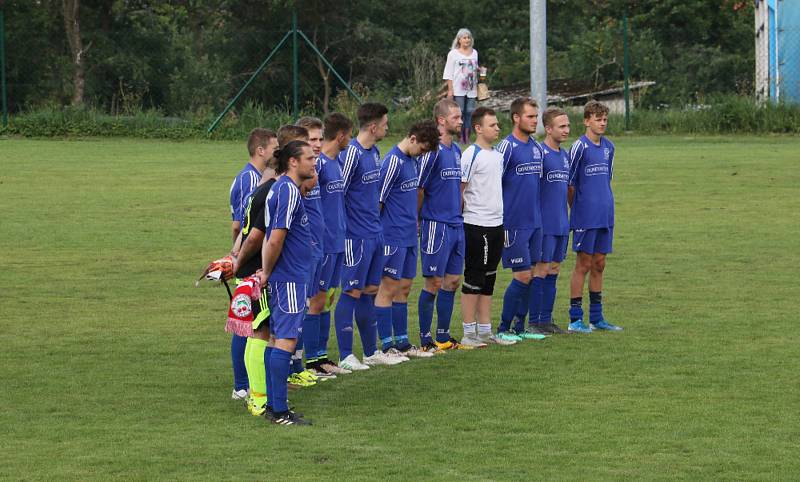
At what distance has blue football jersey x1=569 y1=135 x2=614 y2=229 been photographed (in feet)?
36.5

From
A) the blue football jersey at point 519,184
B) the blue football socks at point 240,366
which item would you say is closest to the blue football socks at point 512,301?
the blue football jersey at point 519,184

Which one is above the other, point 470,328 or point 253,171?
point 253,171

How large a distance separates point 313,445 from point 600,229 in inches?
171

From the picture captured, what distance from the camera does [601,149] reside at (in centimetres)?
1116

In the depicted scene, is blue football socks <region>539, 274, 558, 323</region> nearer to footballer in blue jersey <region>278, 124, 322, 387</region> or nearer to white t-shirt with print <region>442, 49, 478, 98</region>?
footballer in blue jersey <region>278, 124, 322, 387</region>

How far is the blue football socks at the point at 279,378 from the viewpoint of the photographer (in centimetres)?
808

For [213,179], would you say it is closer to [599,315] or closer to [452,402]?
[599,315]

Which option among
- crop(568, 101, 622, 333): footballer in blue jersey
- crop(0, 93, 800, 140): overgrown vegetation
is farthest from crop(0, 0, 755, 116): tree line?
crop(568, 101, 622, 333): footballer in blue jersey

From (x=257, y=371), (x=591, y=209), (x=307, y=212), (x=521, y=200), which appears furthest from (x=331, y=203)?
(x=591, y=209)

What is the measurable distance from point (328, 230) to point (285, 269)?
1.29 m

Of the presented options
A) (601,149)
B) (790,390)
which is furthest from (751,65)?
(790,390)

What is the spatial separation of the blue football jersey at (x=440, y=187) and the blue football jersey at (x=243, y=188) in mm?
1428

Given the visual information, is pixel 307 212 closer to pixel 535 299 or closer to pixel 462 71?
pixel 535 299

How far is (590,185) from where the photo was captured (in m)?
11.1
